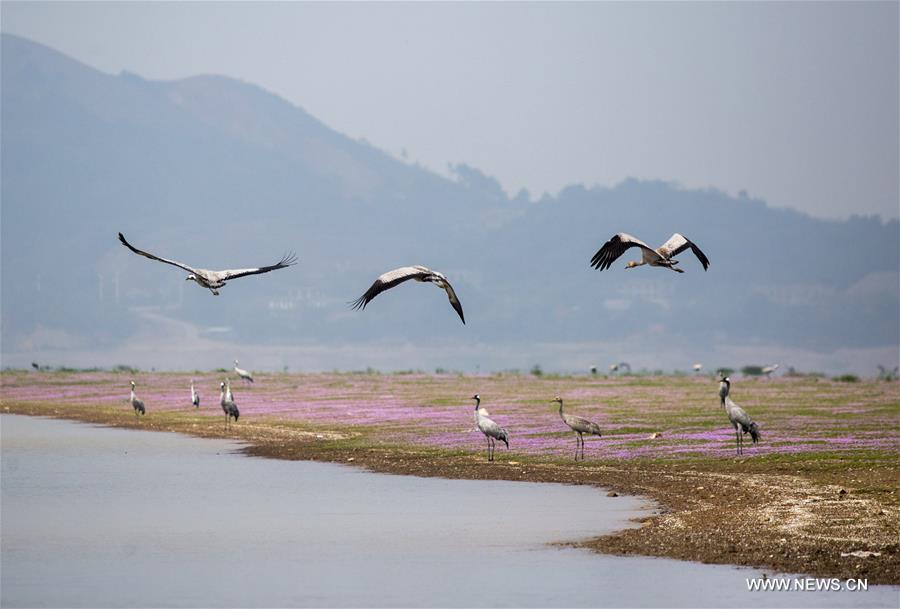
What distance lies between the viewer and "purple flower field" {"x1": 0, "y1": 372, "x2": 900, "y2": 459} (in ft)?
126

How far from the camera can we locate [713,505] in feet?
88.3

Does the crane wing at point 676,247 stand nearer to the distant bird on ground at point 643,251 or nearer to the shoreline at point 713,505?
the distant bird on ground at point 643,251

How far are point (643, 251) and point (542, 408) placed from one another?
30237 mm

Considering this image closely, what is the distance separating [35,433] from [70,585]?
103 ft

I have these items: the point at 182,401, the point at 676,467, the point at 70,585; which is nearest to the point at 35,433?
the point at 182,401

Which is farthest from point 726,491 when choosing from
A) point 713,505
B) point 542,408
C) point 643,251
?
point 542,408

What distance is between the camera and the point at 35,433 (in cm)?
5125

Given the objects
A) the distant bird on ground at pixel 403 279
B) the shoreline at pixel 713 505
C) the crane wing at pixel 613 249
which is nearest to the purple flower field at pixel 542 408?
the shoreline at pixel 713 505

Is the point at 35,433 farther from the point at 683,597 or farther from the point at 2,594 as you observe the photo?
the point at 683,597

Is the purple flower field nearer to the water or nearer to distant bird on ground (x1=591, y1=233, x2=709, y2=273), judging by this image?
the water

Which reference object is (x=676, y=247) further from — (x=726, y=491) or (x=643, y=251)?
(x=726, y=491)

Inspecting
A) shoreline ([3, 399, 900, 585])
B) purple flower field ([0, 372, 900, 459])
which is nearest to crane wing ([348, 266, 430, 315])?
shoreline ([3, 399, 900, 585])

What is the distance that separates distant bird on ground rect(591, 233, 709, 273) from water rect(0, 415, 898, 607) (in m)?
5.00

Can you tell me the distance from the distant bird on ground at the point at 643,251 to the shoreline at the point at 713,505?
15.6ft
